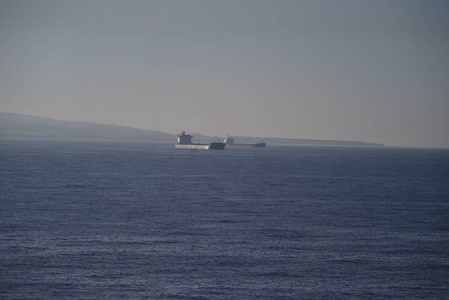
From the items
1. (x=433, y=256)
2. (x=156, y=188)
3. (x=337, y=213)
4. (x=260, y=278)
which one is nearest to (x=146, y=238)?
(x=260, y=278)

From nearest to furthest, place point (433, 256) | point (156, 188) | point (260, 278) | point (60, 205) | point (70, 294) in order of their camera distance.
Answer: point (70, 294)
point (260, 278)
point (433, 256)
point (60, 205)
point (156, 188)

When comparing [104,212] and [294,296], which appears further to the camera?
[104,212]

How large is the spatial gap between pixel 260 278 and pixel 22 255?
13.4m

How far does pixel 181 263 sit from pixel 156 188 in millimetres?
44004

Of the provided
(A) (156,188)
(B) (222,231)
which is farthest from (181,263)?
(A) (156,188)

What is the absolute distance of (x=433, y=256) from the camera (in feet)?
116

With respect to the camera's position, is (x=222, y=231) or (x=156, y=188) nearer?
(x=222, y=231)

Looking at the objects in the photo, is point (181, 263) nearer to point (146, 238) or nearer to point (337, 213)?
point (146, 238)

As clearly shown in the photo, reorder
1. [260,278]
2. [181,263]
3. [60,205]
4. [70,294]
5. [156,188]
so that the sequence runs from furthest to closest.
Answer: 1. [156,188]
2. [60,205]
3. [181,263]
4. [260,278]
5. [70,294]

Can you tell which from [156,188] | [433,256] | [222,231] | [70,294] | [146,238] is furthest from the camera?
[156,188]

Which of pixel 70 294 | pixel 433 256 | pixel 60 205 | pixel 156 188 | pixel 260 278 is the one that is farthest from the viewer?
pixel 156 188

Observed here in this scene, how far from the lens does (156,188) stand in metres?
75.7

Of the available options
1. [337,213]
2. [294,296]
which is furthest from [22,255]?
[337,213]

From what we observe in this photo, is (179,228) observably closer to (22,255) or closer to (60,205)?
(22,255)
